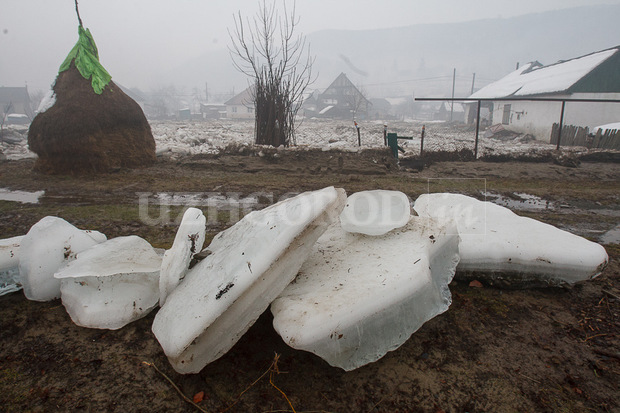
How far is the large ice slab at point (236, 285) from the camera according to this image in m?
1.59

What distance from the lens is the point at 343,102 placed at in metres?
46.3

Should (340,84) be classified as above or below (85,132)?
above

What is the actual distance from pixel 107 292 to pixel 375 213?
1.72 meters

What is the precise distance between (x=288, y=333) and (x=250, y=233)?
62 centimetres

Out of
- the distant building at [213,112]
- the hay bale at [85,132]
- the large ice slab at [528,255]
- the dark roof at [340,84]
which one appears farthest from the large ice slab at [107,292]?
the distant building at [213,112]

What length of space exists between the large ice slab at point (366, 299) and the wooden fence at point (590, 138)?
1375 cm

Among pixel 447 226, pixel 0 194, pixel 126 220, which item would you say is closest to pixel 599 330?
pixel 447 226

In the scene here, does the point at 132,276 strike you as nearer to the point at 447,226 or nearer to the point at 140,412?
the point at 140,412

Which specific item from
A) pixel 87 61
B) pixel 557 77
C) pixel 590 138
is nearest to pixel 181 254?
pixel 87 61

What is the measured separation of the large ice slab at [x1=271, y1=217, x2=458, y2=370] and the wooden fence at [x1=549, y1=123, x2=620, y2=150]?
13753 mm

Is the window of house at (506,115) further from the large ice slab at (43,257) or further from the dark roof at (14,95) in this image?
the dark roof at (14,95)

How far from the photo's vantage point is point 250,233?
197cm

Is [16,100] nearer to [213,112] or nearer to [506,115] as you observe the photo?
[213,112]

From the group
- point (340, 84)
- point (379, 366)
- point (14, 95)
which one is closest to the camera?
point (379, 366)
